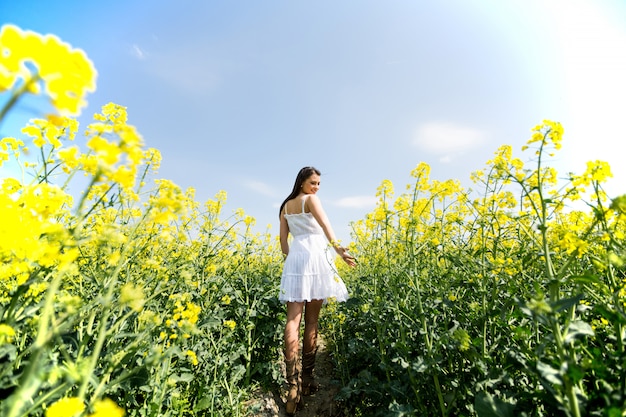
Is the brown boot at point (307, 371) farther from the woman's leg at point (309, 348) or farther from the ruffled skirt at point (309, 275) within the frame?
the ruffled skirt at point (309, 275)

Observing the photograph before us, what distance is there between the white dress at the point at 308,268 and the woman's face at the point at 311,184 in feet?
0.57

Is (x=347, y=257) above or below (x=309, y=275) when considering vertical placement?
above

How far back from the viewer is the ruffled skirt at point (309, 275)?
3285mm

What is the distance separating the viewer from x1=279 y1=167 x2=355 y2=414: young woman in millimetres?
3115

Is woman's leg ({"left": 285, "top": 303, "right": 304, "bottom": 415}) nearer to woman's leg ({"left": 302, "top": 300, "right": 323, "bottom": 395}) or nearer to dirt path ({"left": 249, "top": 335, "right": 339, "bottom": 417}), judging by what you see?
dirt path ({"left": 249, "top": 335, "right": 339, "bottom": 417})

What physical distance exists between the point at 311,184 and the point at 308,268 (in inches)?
37.7

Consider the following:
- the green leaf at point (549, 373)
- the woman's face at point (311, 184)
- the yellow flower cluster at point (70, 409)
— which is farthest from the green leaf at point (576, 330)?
the woman's face at point (311, 184)

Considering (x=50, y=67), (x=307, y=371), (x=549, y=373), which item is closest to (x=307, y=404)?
(x=307, y=371)

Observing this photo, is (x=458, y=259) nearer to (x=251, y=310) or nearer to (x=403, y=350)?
(x=403, y=350)

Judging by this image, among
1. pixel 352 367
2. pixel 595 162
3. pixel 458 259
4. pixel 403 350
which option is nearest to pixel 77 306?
pixel 403 350

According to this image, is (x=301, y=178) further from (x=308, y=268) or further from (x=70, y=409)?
(x=70, y=409)

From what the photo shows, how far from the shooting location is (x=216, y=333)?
3.57m

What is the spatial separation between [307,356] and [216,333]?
107cm

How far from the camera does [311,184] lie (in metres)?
3.65
